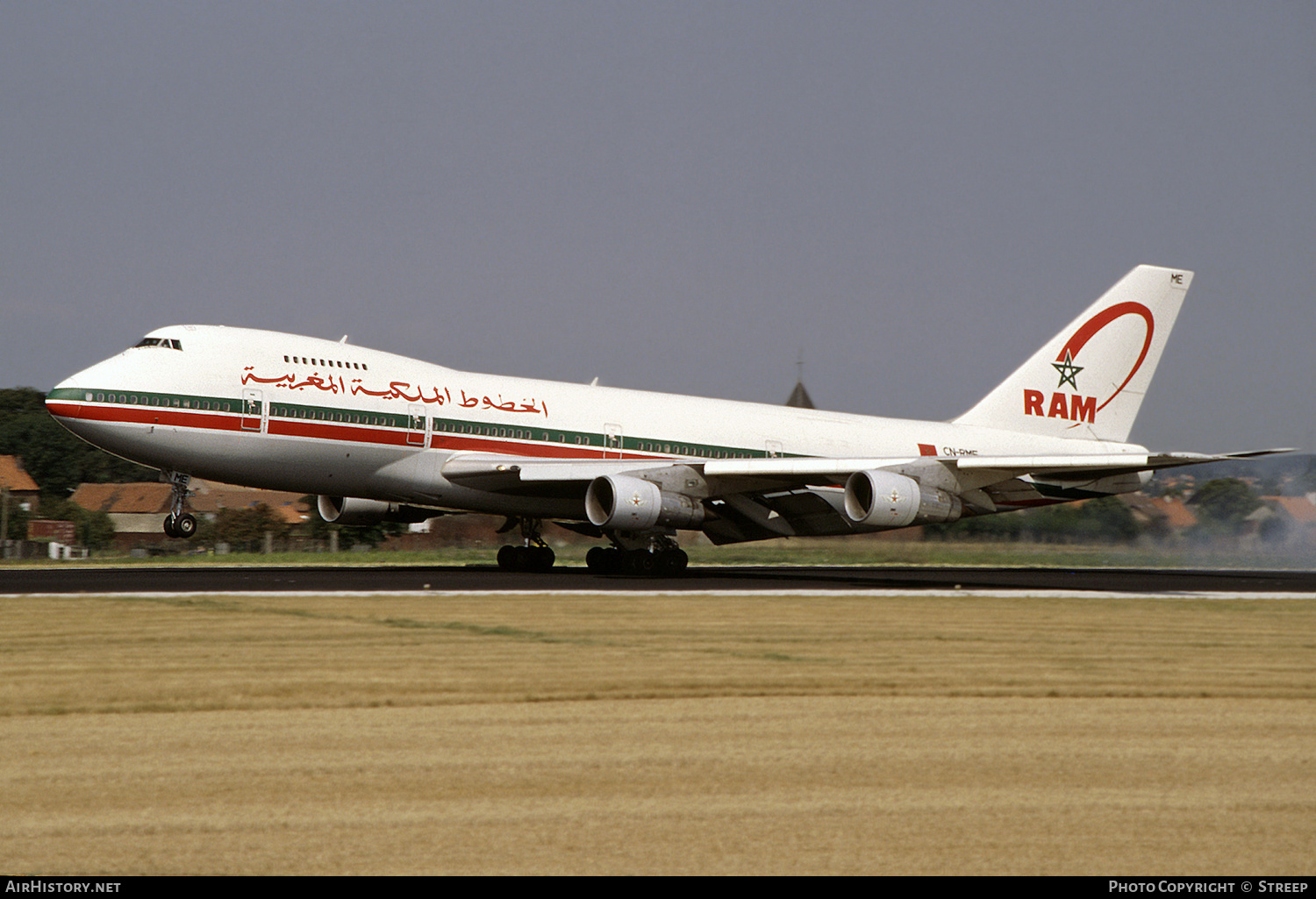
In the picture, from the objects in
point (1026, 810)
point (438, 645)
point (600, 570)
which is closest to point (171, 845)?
point (1026, 810)

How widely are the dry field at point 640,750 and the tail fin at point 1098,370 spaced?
20.5 metres

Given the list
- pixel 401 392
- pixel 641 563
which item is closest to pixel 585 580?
pixel 641 563

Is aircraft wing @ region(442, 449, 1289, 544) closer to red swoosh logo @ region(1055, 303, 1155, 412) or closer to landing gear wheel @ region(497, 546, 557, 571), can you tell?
landing gear wheel @ region(497, 546, 557, 571)

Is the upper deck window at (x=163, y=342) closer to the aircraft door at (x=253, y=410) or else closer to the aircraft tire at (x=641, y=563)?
the aircraft door at (x=253, y=410)

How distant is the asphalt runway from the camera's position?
23938 mm

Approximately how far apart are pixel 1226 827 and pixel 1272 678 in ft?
22.4

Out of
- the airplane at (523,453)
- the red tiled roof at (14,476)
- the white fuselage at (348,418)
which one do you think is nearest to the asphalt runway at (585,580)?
the airplane at (523,453)

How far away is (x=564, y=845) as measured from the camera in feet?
22.6

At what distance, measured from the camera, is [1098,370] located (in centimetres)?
3653

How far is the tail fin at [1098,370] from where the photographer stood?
36375 millimetres

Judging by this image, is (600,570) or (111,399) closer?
(111,399)

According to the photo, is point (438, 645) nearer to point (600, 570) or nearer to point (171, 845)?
point (171, 845)

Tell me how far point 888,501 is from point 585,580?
21.8ft
